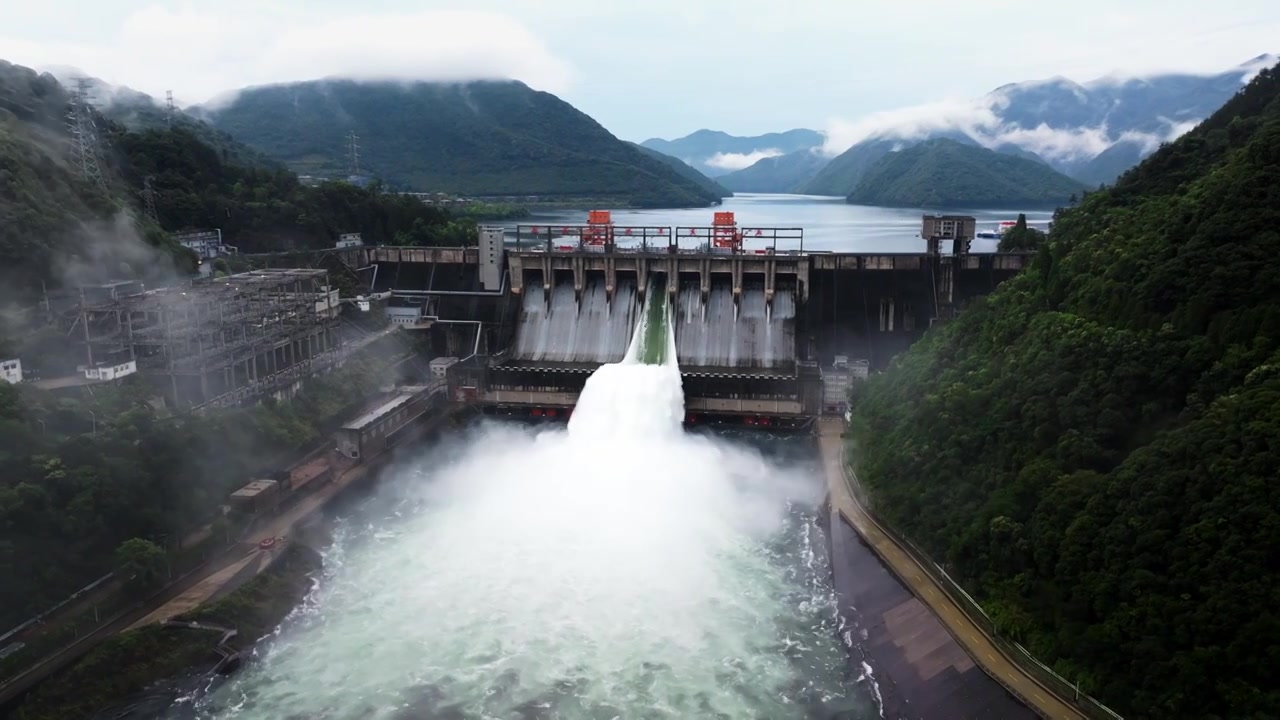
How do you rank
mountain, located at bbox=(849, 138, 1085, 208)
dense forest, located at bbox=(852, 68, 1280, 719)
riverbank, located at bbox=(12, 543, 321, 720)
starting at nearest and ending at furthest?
1. dense forest, located at bbox=(852, 68, 1280, 719)
2. riverbank, located at bbox=(12, 543, 321, 720)
3. mountain, located at bbox=(849, 138, 1085, 208)

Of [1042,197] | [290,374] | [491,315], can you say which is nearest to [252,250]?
[491,315]

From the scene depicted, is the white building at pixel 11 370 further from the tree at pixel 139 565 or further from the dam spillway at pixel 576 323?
the dam spillway at pixel 576 323

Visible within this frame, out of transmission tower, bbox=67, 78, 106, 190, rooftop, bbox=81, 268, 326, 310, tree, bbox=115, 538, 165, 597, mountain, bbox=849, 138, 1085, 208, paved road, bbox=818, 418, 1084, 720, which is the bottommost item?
paved road, bbox=818, 418, 1084, 720

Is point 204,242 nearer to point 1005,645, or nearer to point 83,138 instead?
point 83,138

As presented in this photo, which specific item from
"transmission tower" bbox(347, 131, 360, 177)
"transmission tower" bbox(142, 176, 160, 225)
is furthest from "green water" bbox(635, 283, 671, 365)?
"transmission tower" bbox(347, 131, 360, 177)

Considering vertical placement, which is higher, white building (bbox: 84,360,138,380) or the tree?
white building (bbox: 84,360,138,380)

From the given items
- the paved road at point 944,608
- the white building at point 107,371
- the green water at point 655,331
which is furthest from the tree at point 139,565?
the green water at point 655,331

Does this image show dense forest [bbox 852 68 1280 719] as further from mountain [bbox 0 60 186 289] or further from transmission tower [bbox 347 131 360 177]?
transmission tower [bbox 347 131 360 177]
